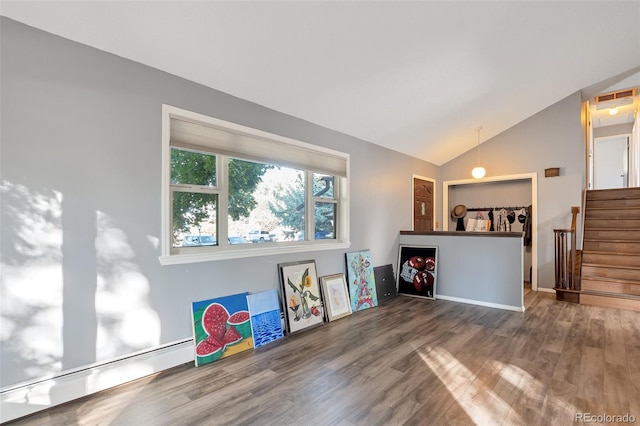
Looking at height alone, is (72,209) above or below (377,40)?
below


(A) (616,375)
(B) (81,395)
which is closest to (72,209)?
(B) (81,395)

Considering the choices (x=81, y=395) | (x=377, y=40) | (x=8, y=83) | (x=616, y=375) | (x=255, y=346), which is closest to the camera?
(x=8, y=83)

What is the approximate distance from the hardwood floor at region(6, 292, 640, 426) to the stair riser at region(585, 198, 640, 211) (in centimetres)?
361

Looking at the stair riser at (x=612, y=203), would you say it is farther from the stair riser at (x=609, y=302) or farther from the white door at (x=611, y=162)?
the white door at (x=611, y=162)

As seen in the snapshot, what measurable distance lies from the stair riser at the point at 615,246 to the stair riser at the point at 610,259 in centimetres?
23

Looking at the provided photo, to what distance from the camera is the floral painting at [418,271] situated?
192 inches

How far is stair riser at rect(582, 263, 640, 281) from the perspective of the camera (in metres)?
4.59

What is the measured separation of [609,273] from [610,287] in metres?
0.34

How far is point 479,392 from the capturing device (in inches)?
85.7

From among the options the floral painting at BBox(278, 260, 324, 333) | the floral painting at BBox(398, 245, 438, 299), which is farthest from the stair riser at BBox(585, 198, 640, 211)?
the floral painting at BBox(278, 260, 324, 333)

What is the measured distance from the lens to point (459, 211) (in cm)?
678

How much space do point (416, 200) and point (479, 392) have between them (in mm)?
4171

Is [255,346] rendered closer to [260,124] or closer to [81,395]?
[81,395]

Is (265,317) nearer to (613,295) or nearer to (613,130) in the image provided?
(613,295)
